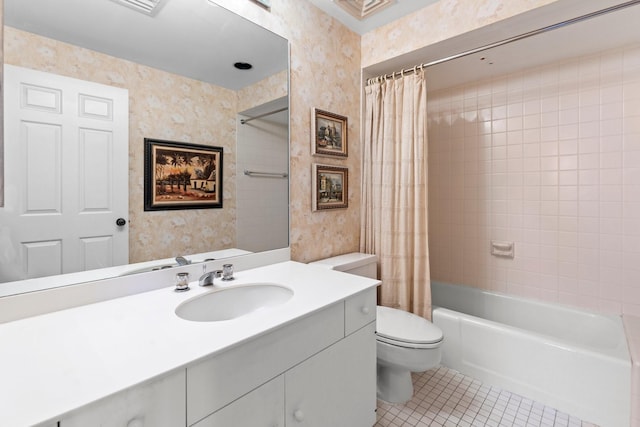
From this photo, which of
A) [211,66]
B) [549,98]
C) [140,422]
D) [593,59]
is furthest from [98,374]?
[593,59]

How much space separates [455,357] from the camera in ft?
6.30

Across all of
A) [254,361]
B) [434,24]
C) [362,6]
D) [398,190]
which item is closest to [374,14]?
[362,6]

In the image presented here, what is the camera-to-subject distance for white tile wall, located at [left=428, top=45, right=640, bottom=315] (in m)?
1.91

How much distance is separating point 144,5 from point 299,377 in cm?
154

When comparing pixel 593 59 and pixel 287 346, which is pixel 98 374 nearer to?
pixel 287 346

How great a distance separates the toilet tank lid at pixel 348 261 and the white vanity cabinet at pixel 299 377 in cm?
57

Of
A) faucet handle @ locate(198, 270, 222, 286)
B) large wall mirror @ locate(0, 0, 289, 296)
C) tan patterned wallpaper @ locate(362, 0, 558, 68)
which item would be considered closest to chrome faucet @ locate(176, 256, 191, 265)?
large wall mirror @ locate(0, 0, 289, 296)

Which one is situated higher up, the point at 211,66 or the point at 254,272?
the point at 211,66

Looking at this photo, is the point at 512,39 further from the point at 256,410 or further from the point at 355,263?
the point at 256,410

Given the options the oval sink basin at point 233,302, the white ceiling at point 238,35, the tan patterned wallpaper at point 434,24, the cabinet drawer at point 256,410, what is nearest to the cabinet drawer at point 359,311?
the oval sink basin at point 233,302

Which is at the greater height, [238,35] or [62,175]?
[238,35]

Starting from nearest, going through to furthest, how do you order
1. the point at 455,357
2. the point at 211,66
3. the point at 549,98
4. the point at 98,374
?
the point at 98,374
the point at 211,66
the point at 455,357
the point at 549,98

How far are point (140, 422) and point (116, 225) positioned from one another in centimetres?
76

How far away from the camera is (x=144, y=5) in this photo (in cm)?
119
